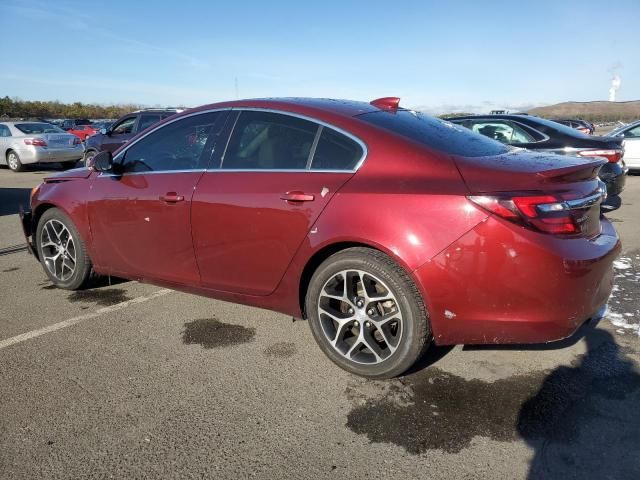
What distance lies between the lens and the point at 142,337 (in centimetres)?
361

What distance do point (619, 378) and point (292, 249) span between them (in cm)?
205

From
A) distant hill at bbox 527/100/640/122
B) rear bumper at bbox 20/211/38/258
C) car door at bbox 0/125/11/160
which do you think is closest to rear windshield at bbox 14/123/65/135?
car door at bbox 0/125/11/160

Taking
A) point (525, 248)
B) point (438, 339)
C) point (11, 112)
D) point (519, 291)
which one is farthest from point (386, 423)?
point (11, 112)

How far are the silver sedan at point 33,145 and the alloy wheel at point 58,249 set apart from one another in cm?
1147

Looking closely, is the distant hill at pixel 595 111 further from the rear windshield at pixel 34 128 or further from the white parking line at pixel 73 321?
the white parking line at pixel 73 321

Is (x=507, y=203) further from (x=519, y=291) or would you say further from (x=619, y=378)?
(x=619, y=378)

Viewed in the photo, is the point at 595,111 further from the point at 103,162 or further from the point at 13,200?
the point at 103,162

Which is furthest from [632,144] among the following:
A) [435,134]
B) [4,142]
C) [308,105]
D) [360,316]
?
[4,142]

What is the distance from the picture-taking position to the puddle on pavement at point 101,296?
4332mm

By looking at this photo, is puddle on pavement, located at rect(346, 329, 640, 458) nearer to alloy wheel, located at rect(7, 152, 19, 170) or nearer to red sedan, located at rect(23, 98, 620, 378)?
red sedan, located at rect(23, 98, 620, 378)

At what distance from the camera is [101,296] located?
446 centimetres

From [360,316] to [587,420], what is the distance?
1269 mm

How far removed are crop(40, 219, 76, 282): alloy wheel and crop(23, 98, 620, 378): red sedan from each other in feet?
1.82

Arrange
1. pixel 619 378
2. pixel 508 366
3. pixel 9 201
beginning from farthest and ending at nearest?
pixel 9 201 → pixel 508 366 → pixel 619 378
